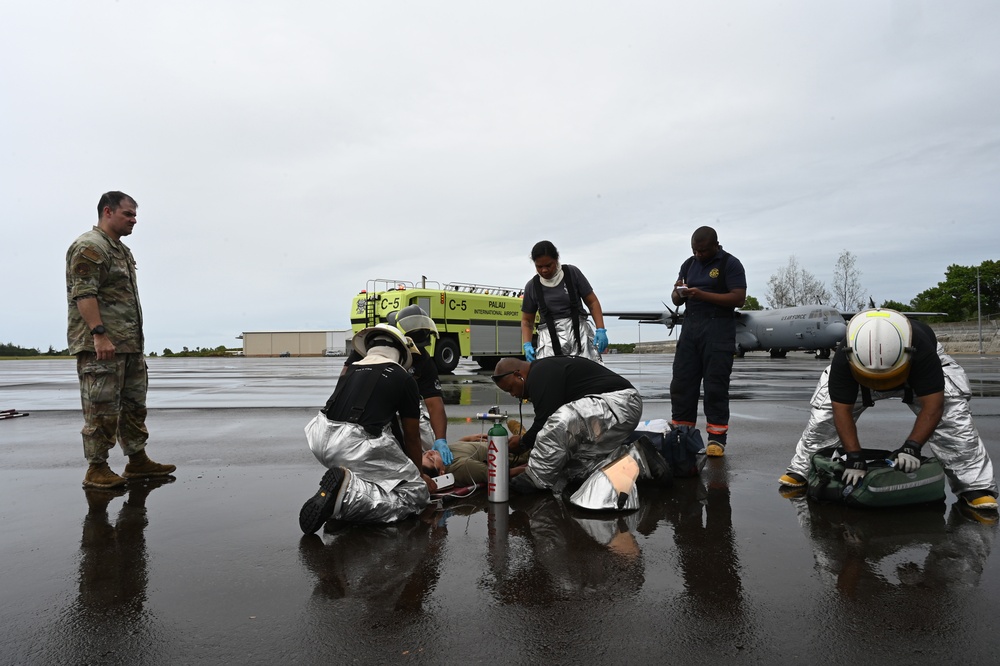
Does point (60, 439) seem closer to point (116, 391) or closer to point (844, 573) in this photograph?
point (116, 391)

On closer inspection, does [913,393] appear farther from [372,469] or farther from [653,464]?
[372,469]

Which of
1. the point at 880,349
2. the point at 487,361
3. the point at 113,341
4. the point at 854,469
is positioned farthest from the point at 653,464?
the point at 487,361

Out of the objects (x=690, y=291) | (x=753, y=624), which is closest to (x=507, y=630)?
(x=753, y=624)

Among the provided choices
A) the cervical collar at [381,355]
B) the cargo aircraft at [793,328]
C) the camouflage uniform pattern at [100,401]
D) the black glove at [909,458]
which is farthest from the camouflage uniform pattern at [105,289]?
the cargo aircraft at [793,328]

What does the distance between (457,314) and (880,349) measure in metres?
16.1

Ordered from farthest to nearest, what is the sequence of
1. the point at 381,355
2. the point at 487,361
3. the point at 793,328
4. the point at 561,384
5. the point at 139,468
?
the point at 793,328
the point at 487,361
the point at 139,468
the point at 561,384
the point at 381,355

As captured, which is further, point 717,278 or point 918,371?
point 717,278

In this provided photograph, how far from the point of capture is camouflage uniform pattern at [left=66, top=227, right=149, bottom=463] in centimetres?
454

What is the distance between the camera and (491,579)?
9.15 feet

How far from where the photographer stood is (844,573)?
280 cm

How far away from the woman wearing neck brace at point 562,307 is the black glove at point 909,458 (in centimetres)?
257

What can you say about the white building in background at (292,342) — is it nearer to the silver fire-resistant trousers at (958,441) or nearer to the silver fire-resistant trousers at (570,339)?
the silver fire-resistant trousers at (570,339)

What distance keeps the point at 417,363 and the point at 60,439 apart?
15.0 feet

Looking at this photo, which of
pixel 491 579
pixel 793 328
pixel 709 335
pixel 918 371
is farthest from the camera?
pixel 793 328
